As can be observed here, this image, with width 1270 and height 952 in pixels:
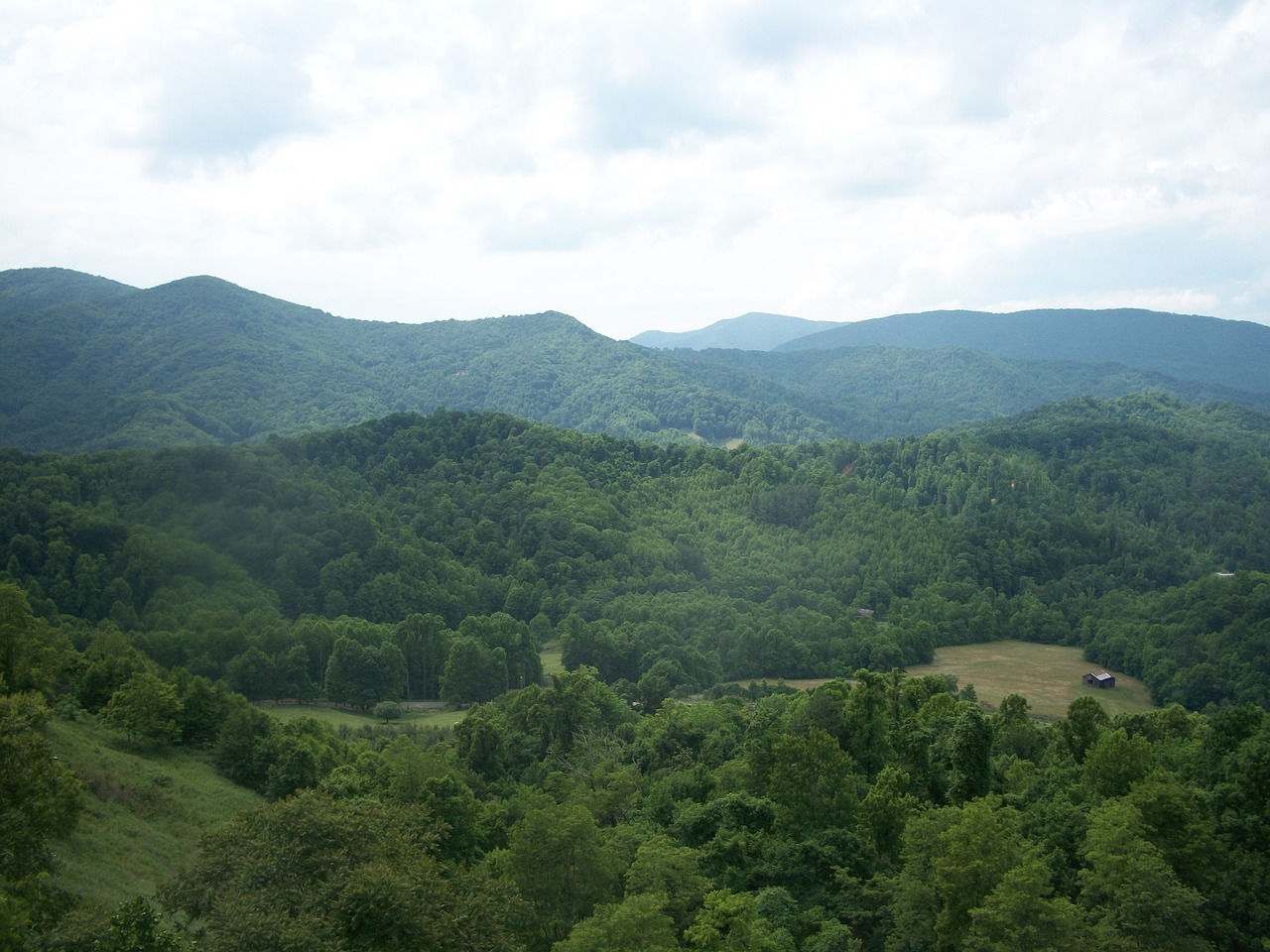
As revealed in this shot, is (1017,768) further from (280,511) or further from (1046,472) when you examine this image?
(1046,472)

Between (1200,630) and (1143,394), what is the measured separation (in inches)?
5165

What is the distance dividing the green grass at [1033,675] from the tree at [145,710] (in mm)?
55882

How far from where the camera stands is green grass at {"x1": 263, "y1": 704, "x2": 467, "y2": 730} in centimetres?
6078

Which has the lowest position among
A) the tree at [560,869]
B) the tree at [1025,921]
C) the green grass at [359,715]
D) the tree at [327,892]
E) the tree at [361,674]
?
the green grass at [359,715]

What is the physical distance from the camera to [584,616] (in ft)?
298

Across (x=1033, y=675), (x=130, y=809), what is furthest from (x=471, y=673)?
(x=1033, y=675)

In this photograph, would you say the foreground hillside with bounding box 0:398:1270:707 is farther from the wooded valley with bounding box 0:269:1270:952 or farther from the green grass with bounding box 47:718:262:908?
the green grass with bounding box 47:718:262:908

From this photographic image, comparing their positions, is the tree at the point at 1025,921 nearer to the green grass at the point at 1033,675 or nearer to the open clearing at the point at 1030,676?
the open clearing at the point at 1030,676

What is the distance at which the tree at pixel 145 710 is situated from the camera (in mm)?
36406

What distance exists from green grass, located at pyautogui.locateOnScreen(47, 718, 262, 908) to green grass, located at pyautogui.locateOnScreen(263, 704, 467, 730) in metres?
23.2

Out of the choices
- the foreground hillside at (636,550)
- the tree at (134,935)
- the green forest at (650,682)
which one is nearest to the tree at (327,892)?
the green forest at (650,682)

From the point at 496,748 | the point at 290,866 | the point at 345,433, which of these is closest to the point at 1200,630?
the point at 496,748

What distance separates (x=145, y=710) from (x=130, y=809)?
7281mm

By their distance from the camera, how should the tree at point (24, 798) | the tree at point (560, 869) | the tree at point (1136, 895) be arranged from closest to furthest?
1. the tree at point (24, 798)
2. the tree at point (1136, 895)
3. the tree at point (560, 869)
